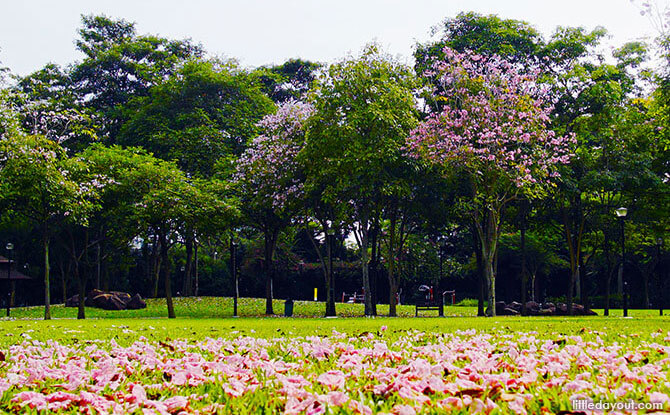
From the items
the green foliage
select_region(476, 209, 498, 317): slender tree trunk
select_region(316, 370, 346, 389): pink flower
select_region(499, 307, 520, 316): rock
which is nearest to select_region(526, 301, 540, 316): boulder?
select_region(499, 307, 520, 316): rock

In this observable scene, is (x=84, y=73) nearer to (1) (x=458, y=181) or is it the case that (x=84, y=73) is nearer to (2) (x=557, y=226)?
(1) (x=458, y=181)

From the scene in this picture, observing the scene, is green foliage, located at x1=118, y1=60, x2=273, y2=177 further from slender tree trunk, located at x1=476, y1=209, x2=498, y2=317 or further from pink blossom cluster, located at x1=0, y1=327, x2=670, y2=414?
pink blossom cluster, located at x1=0, y1=327, x2=670, y2=414

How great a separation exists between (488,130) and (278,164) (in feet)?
29.4

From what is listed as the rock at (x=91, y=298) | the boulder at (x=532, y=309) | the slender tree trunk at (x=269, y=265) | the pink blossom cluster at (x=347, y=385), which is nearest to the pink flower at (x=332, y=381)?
the pink blossom cluster at (x=347, y=385)

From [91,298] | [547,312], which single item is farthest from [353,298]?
[91,298]

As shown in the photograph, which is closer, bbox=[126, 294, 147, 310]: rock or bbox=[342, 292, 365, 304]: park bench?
bbox=[126, 294, 147, 310]: rock

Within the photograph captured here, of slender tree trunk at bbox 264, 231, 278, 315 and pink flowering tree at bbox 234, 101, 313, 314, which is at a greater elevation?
pink flowering tree at bbox 234, 101, 313, 314

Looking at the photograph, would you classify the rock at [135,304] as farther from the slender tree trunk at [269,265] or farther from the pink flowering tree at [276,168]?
the pink flowering tree at [276,168]

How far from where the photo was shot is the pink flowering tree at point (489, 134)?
65.2ft

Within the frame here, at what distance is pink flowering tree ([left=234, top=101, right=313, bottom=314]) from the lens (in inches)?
939

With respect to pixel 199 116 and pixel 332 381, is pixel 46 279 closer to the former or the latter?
pixel 199 116

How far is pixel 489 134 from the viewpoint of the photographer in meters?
19.4

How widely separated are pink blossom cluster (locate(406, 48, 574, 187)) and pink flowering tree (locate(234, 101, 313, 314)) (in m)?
5.69

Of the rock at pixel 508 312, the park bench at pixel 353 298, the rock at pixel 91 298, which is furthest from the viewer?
the park bench at pixel 353 298
